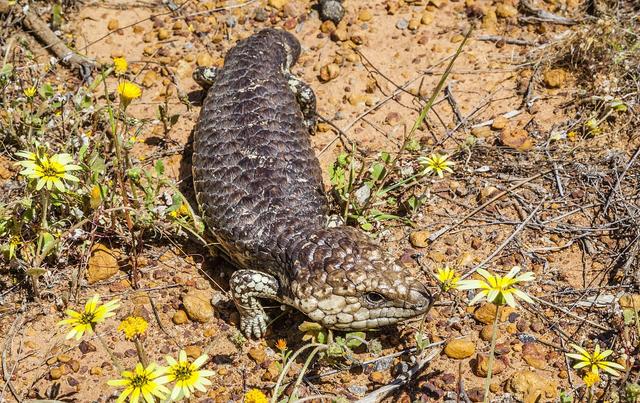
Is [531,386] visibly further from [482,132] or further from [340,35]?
[340,35]

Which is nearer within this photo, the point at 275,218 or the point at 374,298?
the point at 374,298

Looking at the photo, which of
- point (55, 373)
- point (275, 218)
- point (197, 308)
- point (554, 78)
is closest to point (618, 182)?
point (554, 78)

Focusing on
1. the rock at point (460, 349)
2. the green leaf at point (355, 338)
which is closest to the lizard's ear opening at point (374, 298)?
the green leaf at point (355, 338)

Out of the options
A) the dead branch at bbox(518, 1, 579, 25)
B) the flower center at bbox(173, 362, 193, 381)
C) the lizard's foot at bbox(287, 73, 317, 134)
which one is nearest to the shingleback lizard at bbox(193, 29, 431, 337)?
the lizard's foot at bbox(287, 73, 317, 134)

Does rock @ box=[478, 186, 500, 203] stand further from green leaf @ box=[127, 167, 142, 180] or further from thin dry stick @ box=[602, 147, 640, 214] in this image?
green leaf @ box=[127, 167, 142, 180]

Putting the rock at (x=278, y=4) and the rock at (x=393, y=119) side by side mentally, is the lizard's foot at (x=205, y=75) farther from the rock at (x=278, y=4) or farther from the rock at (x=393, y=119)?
the rock at (x=393, y=119)

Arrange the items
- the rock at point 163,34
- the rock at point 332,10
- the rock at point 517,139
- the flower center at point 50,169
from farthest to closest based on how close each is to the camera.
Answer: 1. the rock at point 163,34
2. the rock at point 332,10
3. the rock at point 517,139
4. the flower center at point 50,169
